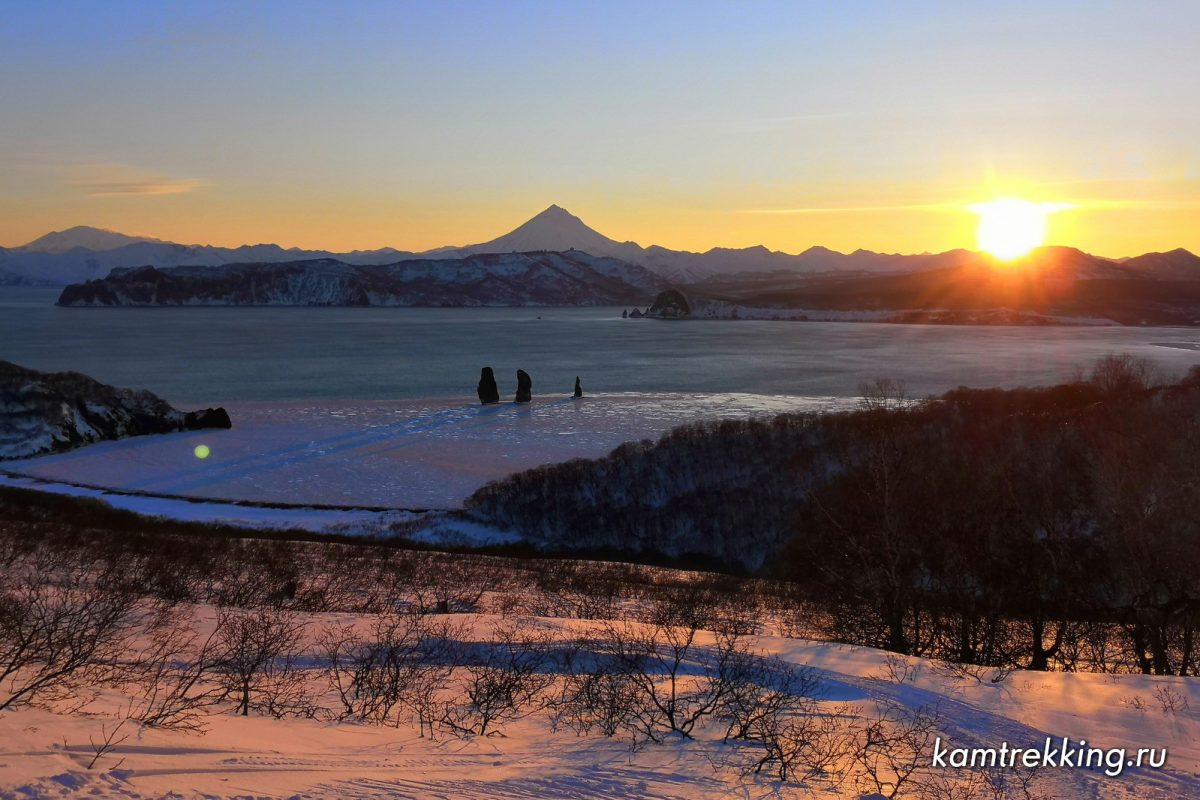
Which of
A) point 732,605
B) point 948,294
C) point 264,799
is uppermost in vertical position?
point 948,294

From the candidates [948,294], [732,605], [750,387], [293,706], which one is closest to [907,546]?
[732,605]

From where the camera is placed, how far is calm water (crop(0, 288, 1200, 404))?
5344cm

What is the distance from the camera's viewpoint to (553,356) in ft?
249

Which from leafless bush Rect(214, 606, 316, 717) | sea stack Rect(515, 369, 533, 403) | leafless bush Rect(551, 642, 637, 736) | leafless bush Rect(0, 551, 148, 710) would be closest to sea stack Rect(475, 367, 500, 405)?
sea stack Rect(515, 369, 533, 403)

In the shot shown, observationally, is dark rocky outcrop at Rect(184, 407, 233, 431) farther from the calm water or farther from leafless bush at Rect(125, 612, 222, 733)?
leafless bush at Rect(125, 612, 222, 733)

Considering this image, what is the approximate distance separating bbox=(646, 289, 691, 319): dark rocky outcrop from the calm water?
95.4ft

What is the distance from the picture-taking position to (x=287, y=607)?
1116 centimetres

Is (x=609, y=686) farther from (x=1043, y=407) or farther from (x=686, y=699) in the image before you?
(x=1043, y=407)

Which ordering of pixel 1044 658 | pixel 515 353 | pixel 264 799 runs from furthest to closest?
pixel 515 353, pixel 1044 658, pixel 264 799

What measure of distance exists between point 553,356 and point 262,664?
2692 inches

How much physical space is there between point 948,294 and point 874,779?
16340cm

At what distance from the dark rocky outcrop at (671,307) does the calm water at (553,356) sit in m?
29.1

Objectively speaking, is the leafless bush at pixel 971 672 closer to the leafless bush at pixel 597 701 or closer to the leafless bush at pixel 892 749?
the leafless bush at pixel 892 749

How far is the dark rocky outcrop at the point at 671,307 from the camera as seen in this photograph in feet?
501
